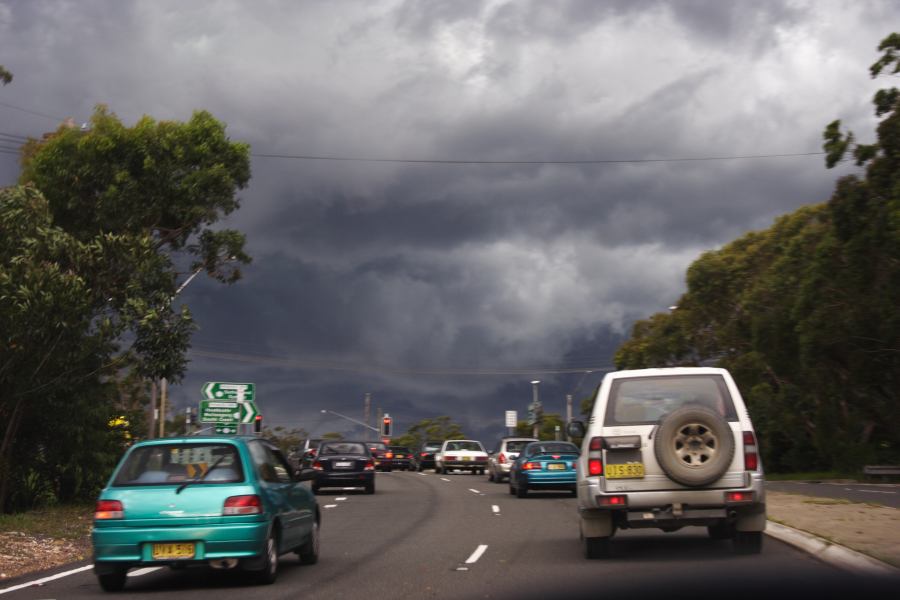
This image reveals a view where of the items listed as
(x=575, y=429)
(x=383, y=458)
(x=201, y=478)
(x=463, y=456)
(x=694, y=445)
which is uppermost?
(x=383, y=458)

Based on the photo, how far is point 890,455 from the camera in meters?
46.8

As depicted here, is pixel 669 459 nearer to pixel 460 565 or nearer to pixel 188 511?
pixel 460 565

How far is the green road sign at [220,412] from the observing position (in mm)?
32000

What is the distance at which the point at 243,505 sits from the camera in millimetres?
10961

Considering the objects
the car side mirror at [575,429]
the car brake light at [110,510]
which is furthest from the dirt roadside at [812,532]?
the car side mirror at [575,429]

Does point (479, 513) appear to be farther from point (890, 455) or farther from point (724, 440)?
point (890, 455)

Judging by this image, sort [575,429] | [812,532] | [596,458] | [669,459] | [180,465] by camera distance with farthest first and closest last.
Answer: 1. [575,429]
2. [812,532]
3. [596,458]
4. [669,459]
5. [180,465]

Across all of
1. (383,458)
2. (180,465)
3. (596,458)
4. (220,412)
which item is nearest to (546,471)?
(220,412)

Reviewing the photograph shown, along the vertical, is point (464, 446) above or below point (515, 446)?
above

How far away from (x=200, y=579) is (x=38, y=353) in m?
9.74

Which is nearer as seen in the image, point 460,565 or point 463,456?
point 460,565

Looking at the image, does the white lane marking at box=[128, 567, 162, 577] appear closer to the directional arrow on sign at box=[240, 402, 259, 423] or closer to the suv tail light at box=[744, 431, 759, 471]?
the suv tail light at box=[744, 431, 759, 471]

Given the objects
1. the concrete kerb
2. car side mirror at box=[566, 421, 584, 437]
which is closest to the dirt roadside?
the concrete kerb

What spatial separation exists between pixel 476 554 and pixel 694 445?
343 centimetres
